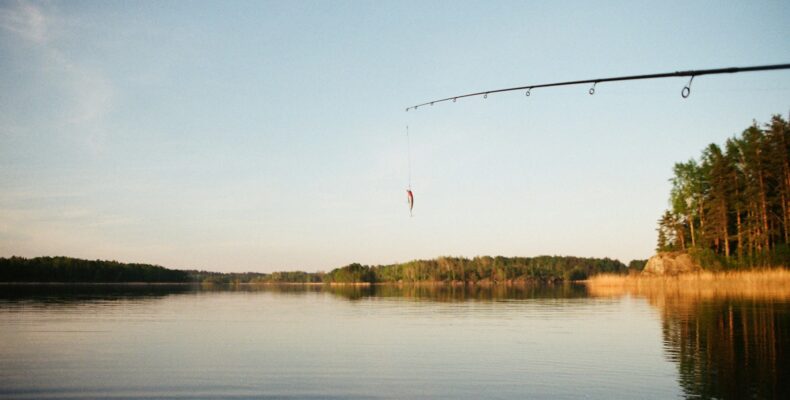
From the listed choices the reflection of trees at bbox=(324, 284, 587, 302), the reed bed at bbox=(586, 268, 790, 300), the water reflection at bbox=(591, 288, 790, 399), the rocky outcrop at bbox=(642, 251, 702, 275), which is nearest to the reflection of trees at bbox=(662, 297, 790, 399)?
the water reflection at bbox=(591, 288, 790, 399)

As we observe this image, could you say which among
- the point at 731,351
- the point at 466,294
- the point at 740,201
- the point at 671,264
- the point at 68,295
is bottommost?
the point at 466,294

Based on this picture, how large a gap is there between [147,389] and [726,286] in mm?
59007

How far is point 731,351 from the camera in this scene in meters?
16.3

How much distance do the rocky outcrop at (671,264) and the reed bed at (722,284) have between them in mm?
1746

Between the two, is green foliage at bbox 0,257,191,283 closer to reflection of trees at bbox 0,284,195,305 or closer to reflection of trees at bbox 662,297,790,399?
reflection of trees at bbox 0,284,195,305

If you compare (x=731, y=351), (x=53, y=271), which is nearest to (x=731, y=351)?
(x=731, y=351)

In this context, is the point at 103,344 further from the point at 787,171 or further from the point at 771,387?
the point at 787,171

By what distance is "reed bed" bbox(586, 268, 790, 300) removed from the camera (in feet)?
149

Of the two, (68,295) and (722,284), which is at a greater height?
(722,284)

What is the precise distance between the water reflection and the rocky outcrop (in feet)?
170

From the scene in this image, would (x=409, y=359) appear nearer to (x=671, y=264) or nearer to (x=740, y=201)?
(x=740, y=201)

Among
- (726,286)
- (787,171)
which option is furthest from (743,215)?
(726,286)

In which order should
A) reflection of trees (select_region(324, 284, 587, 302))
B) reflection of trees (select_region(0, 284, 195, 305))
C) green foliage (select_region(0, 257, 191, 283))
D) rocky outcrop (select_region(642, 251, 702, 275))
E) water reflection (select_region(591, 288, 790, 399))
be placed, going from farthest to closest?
1. green foliage (select_region(0, 257, 191, 283))
2. rocky outcrop (select_region(642, 251, 702, 275))
3. reflection of trees (select_region(324, 284, 587, 302))
4. reflection of trees (select_region(0, 284, 195, 305))
5. water reflection (select_region(591, 288, 790, 399))

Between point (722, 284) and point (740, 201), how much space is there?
566 inches
